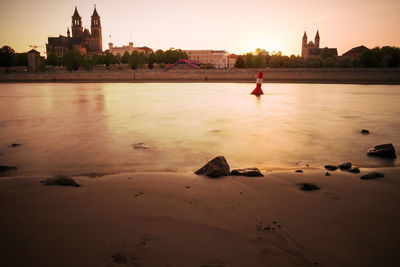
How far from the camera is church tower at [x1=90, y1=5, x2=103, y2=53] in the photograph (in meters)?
148

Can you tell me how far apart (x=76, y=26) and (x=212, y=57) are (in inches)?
3190

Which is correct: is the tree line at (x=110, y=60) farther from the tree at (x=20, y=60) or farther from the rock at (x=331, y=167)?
the rock at (x=331, y=167)

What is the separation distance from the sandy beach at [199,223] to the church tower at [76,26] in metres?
171

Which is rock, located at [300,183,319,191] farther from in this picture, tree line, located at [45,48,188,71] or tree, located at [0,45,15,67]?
tree, located at [0,45,15,67]

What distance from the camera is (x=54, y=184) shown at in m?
3.00

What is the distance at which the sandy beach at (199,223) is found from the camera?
1754 mm

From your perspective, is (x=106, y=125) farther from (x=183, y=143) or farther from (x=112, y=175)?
(x=112, y=175)

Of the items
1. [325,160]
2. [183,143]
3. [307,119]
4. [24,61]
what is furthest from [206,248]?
[24,61]

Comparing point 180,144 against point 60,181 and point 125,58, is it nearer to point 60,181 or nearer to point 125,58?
point 60,181

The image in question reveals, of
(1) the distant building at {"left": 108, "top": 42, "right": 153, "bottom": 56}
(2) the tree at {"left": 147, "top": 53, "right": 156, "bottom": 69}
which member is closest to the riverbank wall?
(2) the tree at {"left": 147, "top": 53, "right": 156, "bottom": 69}

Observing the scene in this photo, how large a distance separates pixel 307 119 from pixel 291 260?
856 centimetres

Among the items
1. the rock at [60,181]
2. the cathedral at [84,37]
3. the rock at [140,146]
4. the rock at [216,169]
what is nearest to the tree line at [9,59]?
the cathedral at [84,37]

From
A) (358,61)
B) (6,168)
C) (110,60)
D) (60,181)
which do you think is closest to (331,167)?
(60,181)

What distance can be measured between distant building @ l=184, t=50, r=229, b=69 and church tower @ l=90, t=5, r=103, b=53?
5411 cm
